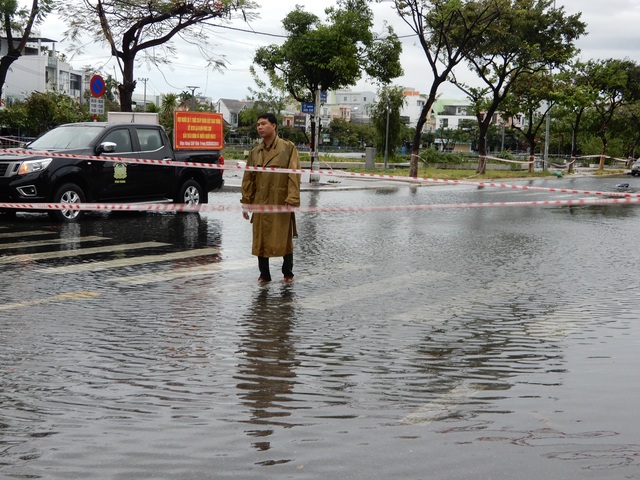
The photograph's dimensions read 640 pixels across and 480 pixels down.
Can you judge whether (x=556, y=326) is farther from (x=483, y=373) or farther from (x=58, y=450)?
(x=58, y=450)

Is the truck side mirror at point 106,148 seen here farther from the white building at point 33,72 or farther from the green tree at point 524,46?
the white building at point 33,72

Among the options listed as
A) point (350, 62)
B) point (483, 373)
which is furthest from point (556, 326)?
point (350, 62)

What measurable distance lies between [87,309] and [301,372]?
8.96ft

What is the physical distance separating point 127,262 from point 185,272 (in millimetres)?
1001

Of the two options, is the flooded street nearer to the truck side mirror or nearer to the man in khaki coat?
the man in khaki coat

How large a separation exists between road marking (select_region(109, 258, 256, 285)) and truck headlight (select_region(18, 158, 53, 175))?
4.76m

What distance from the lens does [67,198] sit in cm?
1398

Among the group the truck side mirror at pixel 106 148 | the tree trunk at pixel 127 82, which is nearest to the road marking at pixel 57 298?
the truck side mirror at pixel 106 148

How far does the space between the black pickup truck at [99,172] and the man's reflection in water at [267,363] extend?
675 cm

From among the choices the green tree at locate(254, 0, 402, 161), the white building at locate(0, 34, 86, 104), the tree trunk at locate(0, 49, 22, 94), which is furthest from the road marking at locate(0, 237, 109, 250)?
the white building at locate(0, 34, 86, 104)

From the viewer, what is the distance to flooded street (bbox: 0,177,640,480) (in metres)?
3.99

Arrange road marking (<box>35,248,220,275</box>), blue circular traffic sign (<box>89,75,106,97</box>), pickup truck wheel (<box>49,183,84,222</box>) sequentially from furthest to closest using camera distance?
1. blue circular traffic sign (<box>89,75,106,97</box>)
2. pickup truck wheel (<box>49,183,84,222</box>)
3. road marking (<box>35,248,220,275</box>)

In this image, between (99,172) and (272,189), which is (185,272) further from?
(99,172)

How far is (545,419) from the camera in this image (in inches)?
181
